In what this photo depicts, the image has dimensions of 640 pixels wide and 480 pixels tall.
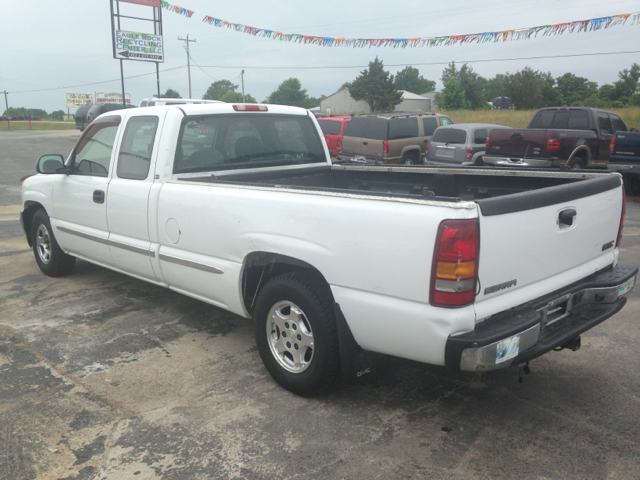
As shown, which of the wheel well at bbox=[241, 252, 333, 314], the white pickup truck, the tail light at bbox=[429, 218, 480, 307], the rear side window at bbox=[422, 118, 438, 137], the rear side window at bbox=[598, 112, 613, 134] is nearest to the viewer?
the tail light at bbox=[429, 218, 480, 307]

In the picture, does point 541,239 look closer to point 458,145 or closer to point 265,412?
point 265,412

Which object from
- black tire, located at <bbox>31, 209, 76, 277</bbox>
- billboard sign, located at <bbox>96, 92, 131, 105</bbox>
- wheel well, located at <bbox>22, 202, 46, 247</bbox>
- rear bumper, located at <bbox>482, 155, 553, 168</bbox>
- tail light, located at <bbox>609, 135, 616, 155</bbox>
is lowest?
black tire, located at <bbox>31, 209, 76, 277</bbox>

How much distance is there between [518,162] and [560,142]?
3.19ft

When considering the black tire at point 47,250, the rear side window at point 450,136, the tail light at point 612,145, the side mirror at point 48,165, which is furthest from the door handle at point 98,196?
the rear side window at point 450,136

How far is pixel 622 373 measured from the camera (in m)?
3.87

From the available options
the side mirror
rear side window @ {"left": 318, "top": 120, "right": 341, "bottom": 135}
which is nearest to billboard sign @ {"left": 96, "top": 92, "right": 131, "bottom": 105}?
rear side window @ {"left": 318, "top": 120, "right": 341, "bottom": 135}

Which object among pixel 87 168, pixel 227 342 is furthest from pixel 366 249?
pixel 87 168

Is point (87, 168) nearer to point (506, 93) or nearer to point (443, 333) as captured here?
point (443, 333)

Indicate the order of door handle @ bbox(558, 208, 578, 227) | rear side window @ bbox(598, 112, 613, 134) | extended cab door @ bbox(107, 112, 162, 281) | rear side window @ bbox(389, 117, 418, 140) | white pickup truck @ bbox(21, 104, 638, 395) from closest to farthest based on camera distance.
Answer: white pickup truck @ bbox(21, 104, 638, 395) < door handle @ bbox(558, 208, 578, 227) < extended cab door @ bbox(107, 112, 162, 281) < rear side window @ bbox(598, 112, 613, 134) < rear side window @ bbox(389, 117, 418, 140)

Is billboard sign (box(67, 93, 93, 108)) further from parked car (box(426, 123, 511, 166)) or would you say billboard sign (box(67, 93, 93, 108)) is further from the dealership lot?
the dealership lot

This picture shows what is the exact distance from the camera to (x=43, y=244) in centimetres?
632

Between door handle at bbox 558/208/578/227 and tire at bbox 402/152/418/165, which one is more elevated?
door handle at bbox 558/208/578/227

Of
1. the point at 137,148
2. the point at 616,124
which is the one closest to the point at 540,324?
the point at 137,148

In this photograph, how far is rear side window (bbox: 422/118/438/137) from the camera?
56.2 ft
